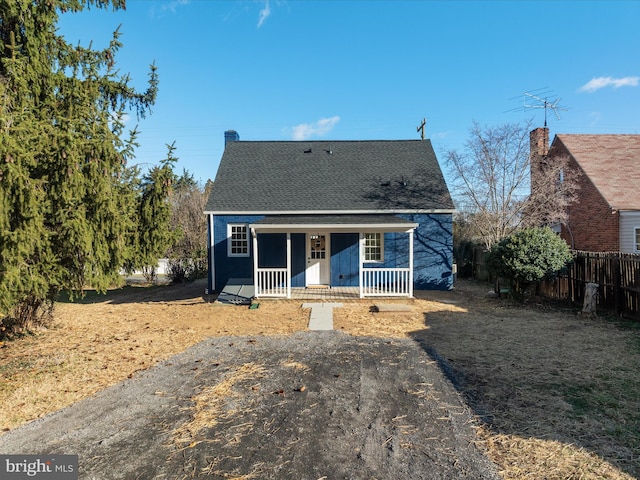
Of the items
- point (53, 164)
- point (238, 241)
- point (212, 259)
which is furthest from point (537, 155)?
point (53, 164)

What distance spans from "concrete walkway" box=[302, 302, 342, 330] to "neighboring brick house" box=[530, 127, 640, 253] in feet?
41.0

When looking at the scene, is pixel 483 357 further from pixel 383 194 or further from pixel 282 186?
pixel 282 186

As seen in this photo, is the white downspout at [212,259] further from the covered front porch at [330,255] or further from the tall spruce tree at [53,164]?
the tall spruce tree at [53,164]

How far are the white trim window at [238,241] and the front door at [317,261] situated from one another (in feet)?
8.28

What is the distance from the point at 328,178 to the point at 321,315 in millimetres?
7480

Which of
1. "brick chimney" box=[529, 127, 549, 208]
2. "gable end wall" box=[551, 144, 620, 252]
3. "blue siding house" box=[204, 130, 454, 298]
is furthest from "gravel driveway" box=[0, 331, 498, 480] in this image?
"gable end wall" box=[551, 144, 620, 252]

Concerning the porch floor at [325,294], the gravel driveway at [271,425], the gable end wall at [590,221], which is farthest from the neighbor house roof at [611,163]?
the gravel driveway at [271,425]

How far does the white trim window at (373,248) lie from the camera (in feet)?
45.4

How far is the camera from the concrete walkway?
829 centimetres

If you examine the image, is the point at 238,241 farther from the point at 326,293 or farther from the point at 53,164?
the point at 53,164

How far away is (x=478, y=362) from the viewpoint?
573 cm

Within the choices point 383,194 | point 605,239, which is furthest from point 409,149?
point 605,239

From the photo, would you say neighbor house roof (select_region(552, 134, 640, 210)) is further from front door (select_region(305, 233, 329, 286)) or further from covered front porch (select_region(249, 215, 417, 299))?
front door (select_region(305, 233, 329, 286))

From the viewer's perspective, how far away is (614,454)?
3174 millimetres
